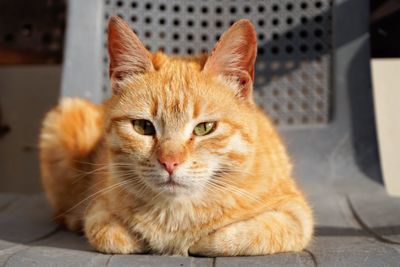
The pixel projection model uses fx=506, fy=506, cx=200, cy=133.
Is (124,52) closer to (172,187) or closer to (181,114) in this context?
(181,114)

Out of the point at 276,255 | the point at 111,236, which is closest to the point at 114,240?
the point at 111,236

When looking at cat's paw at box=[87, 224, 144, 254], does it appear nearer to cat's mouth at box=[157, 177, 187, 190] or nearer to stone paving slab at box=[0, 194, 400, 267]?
stone paving slab at box=[0, 194, 400, 267]

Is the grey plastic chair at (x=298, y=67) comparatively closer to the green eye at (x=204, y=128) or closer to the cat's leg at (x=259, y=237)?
the cat's leg at (x=259, y=237)

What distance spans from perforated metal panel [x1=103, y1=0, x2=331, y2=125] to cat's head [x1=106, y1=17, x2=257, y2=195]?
32.6 inches

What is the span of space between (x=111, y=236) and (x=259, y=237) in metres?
0.36

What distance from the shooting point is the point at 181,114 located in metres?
1.18

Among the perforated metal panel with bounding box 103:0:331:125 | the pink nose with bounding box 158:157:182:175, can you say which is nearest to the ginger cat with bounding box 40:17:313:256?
the pink nose with bounding box 158:157:182:175

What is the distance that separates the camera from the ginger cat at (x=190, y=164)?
3.82ft

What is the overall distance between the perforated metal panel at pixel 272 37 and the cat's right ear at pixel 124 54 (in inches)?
32.6

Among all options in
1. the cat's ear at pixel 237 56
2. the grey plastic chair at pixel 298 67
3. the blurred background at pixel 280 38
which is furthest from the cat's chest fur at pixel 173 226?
the blurred background at pixel 280 38

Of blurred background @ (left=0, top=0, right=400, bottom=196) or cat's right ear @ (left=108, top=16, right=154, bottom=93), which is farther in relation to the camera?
blurred background @ (left=0, top=0, right=400, bottom=196)

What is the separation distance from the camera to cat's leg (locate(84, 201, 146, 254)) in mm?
1212

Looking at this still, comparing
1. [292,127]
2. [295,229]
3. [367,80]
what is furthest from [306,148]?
[295,229]

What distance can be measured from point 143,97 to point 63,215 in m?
0.61
